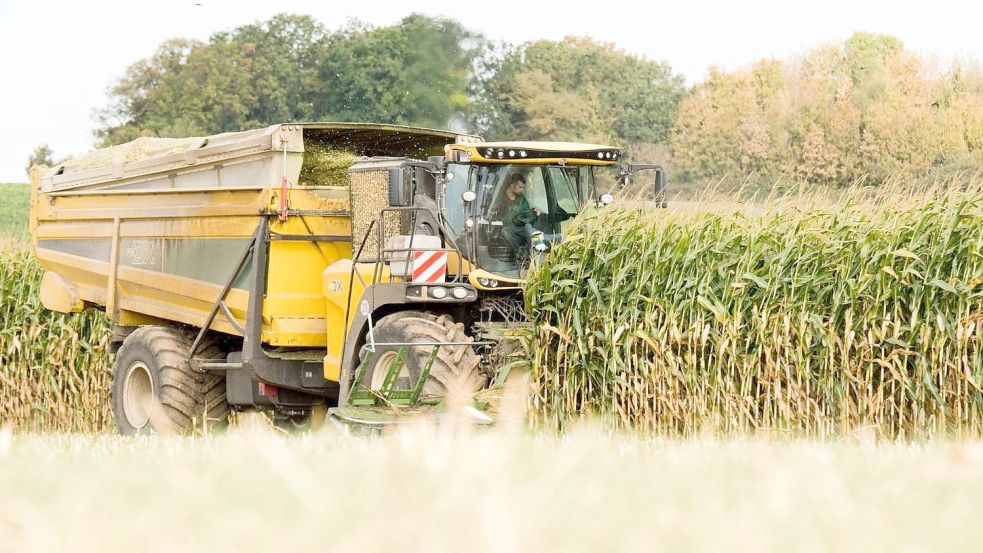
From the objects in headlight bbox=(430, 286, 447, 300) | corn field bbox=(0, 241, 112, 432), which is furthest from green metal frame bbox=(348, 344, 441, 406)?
corn field bbox=(0, 241, 112, 432)

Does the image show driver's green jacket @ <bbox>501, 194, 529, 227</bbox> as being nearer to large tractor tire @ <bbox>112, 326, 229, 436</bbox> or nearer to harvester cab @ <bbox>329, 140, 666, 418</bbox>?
harvester cab @ <bbox>329, 140, 666, 418</bbox>

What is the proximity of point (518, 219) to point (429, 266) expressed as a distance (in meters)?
0.90

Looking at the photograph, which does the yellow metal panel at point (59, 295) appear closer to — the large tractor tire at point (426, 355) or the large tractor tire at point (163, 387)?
the large tractor tire at point (163, 387)

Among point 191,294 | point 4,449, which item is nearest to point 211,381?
point 191,294

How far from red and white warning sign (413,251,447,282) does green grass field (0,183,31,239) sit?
36745mm

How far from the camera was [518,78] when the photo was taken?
52.1 metres

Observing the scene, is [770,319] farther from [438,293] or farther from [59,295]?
→ [59,295]

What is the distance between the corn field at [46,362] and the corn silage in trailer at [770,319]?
23.1ft

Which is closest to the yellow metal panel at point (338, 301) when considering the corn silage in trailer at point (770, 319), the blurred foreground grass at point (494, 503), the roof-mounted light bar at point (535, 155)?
the roof-mounted light bar at point (535, 155)

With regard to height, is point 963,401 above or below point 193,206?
below

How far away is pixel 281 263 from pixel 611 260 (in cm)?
304

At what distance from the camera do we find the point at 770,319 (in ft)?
29.8

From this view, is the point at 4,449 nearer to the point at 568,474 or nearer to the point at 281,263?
the point at 568,474

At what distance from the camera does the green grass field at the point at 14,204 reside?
4463 cm
